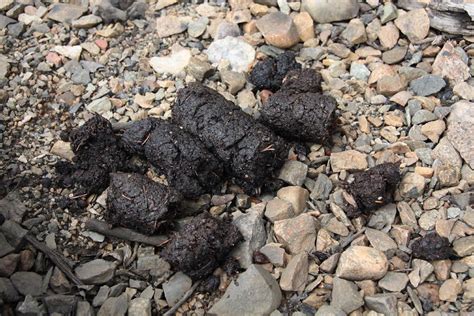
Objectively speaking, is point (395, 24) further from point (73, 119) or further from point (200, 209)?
point (73, 119)

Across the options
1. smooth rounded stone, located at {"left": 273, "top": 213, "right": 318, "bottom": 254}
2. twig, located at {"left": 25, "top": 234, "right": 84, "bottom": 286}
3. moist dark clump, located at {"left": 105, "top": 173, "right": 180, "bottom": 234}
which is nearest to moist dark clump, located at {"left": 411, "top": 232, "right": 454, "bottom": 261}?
smooth rounded stone, located at {"left": 273, "top": 213, "right": 318, "bottom": 254}

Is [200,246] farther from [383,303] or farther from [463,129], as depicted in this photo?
[463,129]

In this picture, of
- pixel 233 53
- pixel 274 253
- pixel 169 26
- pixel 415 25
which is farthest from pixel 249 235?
pixel 415 25

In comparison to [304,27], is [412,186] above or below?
below

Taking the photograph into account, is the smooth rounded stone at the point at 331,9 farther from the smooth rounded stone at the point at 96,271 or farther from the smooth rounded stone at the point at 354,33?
the smooth rounded stone at the point at 96,271

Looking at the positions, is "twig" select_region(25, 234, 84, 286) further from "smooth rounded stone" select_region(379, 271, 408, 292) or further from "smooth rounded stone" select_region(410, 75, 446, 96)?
"smooth rounded stone" select_region(410, 75, 446, 96)

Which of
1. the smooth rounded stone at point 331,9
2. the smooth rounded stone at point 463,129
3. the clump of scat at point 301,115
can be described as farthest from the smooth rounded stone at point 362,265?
the smooth rounded stone at point 331,9
